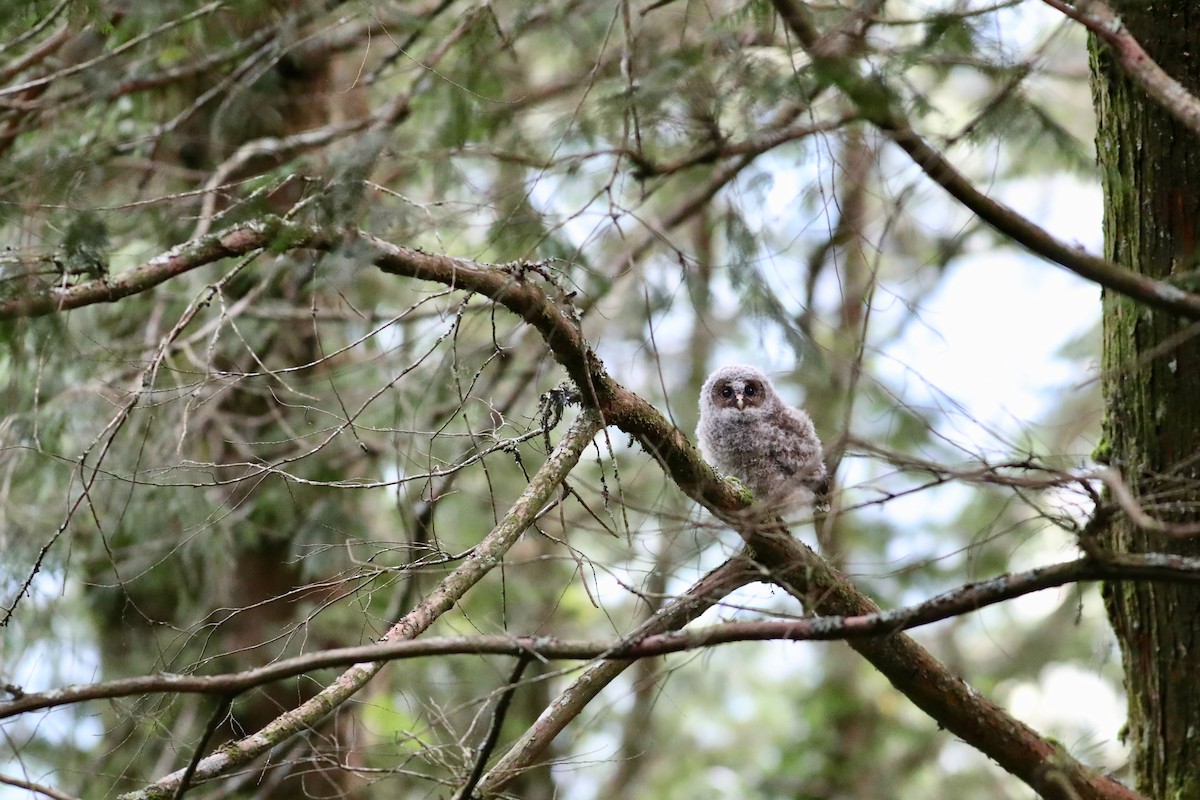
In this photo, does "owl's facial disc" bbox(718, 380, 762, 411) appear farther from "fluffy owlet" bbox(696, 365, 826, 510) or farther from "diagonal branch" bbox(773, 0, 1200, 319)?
"diagonal branch" bbox(773, 0, 1200, 319)

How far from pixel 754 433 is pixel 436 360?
1.40 meters

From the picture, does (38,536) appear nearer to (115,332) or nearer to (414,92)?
(115,332)

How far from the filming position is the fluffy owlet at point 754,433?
13.5 ft

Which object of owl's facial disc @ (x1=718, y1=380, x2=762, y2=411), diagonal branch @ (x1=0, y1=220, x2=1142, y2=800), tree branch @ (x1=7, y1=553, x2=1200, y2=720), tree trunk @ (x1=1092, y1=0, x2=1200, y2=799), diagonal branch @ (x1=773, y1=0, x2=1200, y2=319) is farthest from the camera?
owl's facial disc @ (x1=718, y1=380, x2=762, y2=411)

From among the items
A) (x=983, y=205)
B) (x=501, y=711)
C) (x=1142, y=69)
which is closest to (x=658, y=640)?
(x=501, y=711)

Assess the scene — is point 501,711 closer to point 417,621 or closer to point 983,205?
point 417,621

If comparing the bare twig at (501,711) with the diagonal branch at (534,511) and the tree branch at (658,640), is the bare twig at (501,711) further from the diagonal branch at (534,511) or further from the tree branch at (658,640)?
the diagonal branch at (534,511)

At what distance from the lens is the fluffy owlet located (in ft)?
13.5

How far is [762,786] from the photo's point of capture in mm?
6574

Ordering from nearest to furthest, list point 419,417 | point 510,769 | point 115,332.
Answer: point 510,769 < point 419,417 < point 115,332

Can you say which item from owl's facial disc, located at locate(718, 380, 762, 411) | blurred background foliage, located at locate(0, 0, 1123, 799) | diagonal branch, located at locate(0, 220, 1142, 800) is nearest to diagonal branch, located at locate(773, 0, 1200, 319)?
blurred background foliage, located at locate(0, 0, 1123, 799)

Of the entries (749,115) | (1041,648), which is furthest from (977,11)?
(1041,648)

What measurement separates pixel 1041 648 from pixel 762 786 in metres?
2.17

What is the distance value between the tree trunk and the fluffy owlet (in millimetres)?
1145
